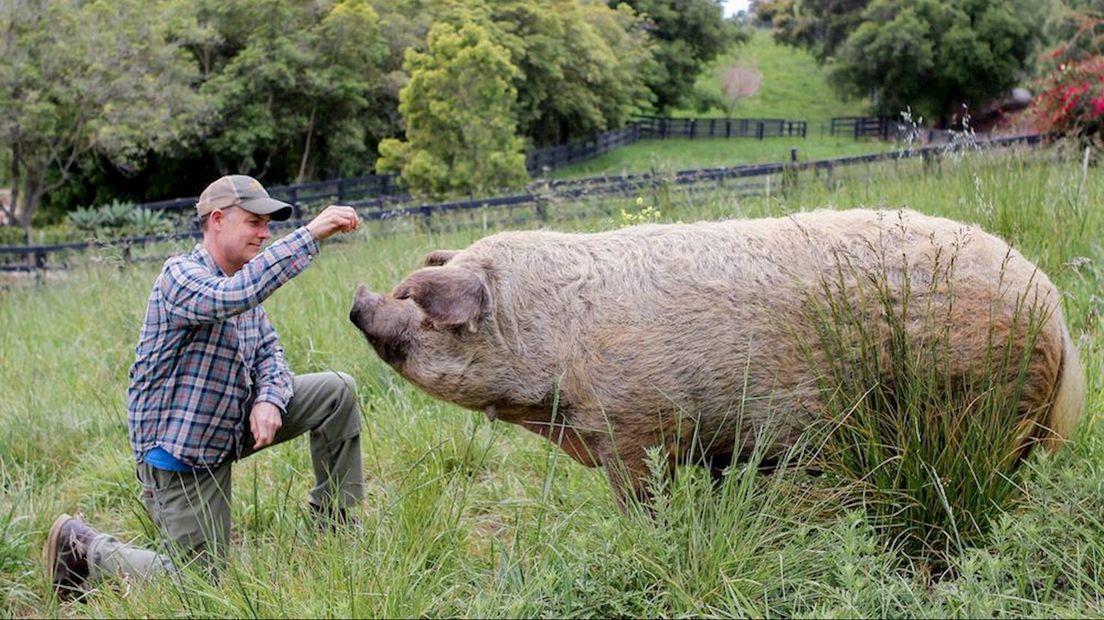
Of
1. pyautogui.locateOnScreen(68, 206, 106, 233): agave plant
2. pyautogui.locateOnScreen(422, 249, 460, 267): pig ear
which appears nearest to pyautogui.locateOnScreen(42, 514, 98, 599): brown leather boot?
pyautogui.locateOnScreen(422, 249, 460, 267): pig ear

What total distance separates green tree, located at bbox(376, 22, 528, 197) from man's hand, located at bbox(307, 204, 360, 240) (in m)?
23.1

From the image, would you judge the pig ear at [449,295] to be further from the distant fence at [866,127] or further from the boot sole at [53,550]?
the distant fence at [866,127]

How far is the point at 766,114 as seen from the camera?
6031 centimetres

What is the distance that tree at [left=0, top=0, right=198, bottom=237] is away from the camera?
85.2 ft

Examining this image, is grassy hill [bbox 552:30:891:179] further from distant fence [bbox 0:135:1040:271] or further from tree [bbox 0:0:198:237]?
distant fence [bbox 0:135:1040:271]

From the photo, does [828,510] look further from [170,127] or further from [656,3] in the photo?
[656,3]

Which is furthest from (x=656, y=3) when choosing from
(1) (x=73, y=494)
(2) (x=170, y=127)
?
(1) (x=73, y=494)

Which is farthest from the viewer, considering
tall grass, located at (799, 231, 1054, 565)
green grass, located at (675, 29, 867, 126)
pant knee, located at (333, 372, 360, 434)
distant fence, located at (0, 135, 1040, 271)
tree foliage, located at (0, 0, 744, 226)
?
green grass, located at (675, 29, 867, 126)

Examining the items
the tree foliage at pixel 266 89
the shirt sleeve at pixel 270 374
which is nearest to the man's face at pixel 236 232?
the shirt sleeve at pixel 270 374

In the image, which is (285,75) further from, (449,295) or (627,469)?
(627,469)

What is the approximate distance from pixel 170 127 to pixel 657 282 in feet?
92.8

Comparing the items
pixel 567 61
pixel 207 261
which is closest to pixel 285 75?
pixel 567 61

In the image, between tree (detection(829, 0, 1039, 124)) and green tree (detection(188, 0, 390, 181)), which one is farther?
tree (detection(829, 0, 1039, 124))

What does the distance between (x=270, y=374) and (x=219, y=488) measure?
20.7 inches
